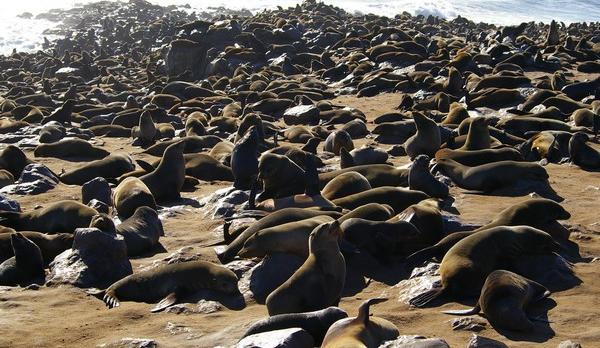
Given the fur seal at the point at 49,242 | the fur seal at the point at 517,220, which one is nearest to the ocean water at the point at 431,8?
the fur seal at the point at 49,242

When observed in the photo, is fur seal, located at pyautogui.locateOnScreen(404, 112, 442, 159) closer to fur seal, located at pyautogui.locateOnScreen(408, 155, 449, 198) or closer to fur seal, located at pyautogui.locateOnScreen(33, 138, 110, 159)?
fur seal, located at pyautogui.locateOnScreen(408, 155, 449, 198)

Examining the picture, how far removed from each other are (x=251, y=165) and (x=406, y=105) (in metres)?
6.88

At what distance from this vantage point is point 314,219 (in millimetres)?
6410

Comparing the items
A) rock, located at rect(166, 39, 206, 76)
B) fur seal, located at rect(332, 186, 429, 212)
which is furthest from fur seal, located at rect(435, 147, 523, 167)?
A: rock, located at rect(166, 39, 206, 76)

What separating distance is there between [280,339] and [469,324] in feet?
4.66

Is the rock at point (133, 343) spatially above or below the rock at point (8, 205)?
above

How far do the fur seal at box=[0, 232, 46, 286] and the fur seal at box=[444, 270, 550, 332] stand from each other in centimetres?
363

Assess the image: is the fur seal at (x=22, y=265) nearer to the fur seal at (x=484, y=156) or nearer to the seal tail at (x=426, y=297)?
the seal tail at (x=426, y=297)

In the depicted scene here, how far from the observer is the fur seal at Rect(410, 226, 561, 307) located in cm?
541

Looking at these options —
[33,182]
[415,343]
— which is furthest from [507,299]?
[33,182]

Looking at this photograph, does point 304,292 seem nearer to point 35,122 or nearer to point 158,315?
point 158,315

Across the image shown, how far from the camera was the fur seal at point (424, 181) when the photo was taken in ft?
26.0

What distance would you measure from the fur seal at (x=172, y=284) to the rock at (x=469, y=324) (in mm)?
1855

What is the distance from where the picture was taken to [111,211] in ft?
27.6
